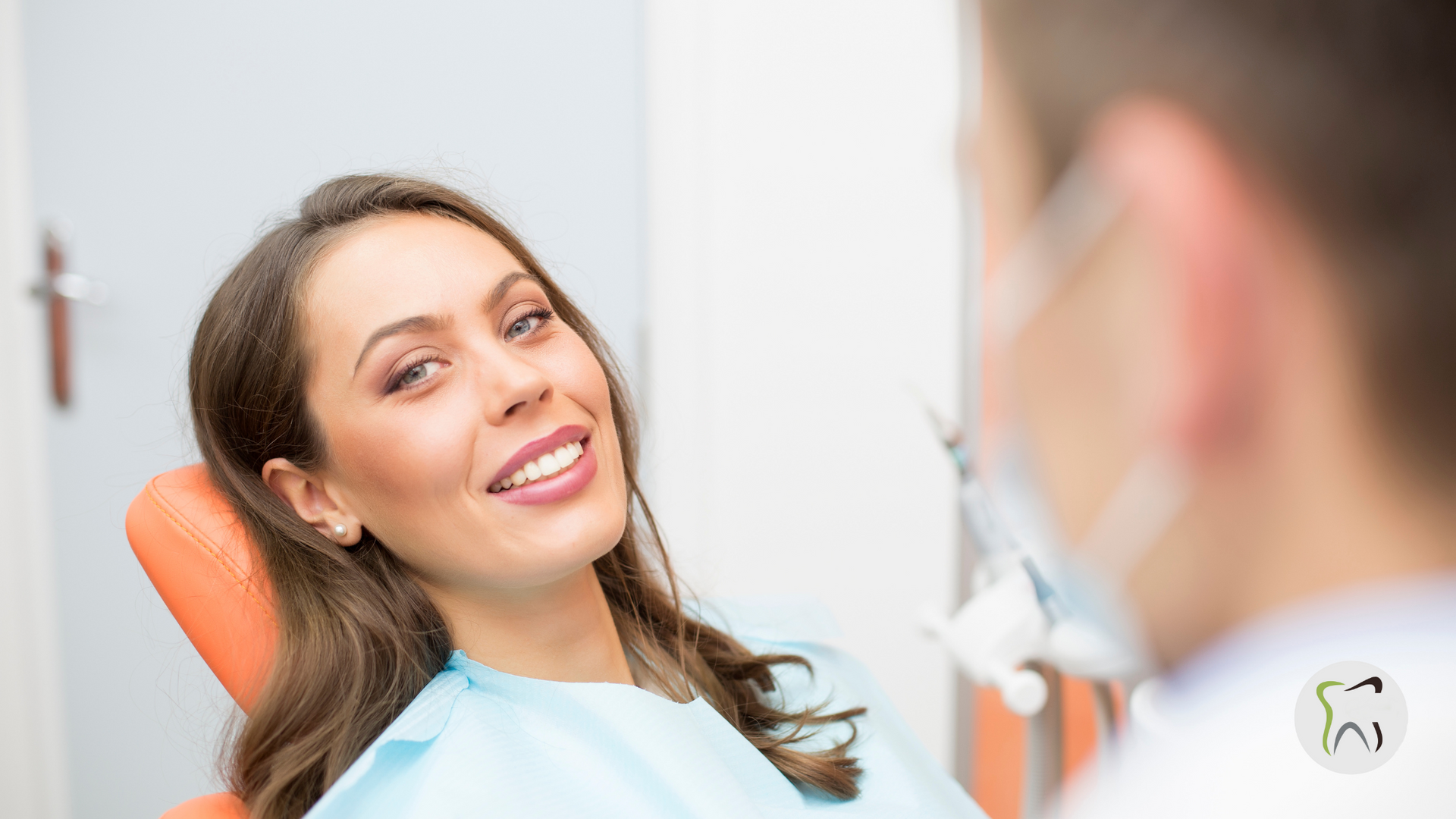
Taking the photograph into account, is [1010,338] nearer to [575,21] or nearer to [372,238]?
[372,238]

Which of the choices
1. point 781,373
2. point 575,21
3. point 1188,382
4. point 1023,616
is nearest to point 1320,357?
point 1188,382

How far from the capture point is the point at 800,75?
1.68m

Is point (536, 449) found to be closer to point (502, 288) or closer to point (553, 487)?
point (553, 487)

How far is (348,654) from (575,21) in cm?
128

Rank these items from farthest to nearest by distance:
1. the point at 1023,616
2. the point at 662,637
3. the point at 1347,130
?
1. the point at 662,637
2. the point at 1023,616
3. the point at 1347,130

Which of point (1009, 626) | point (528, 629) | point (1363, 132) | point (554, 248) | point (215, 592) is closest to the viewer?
point (1363, 132)

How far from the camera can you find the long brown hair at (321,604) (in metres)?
0.83

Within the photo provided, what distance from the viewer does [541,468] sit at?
36.6 inches

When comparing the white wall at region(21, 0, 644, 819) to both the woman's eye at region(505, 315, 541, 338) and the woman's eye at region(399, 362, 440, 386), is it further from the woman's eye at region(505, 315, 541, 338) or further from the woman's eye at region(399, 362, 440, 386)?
the woman's eye at region(399, 362, 440, 386)

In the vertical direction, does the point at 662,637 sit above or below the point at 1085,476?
below

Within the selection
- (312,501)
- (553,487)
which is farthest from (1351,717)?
(312,501)

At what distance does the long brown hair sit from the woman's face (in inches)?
1.5

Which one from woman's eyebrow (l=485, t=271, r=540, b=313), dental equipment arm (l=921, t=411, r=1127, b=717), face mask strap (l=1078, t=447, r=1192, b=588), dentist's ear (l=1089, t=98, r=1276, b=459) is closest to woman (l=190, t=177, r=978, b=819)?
woman's eyebrow (l=485, t=271, r=540, b=313)

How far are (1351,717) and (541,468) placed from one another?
759 mm
